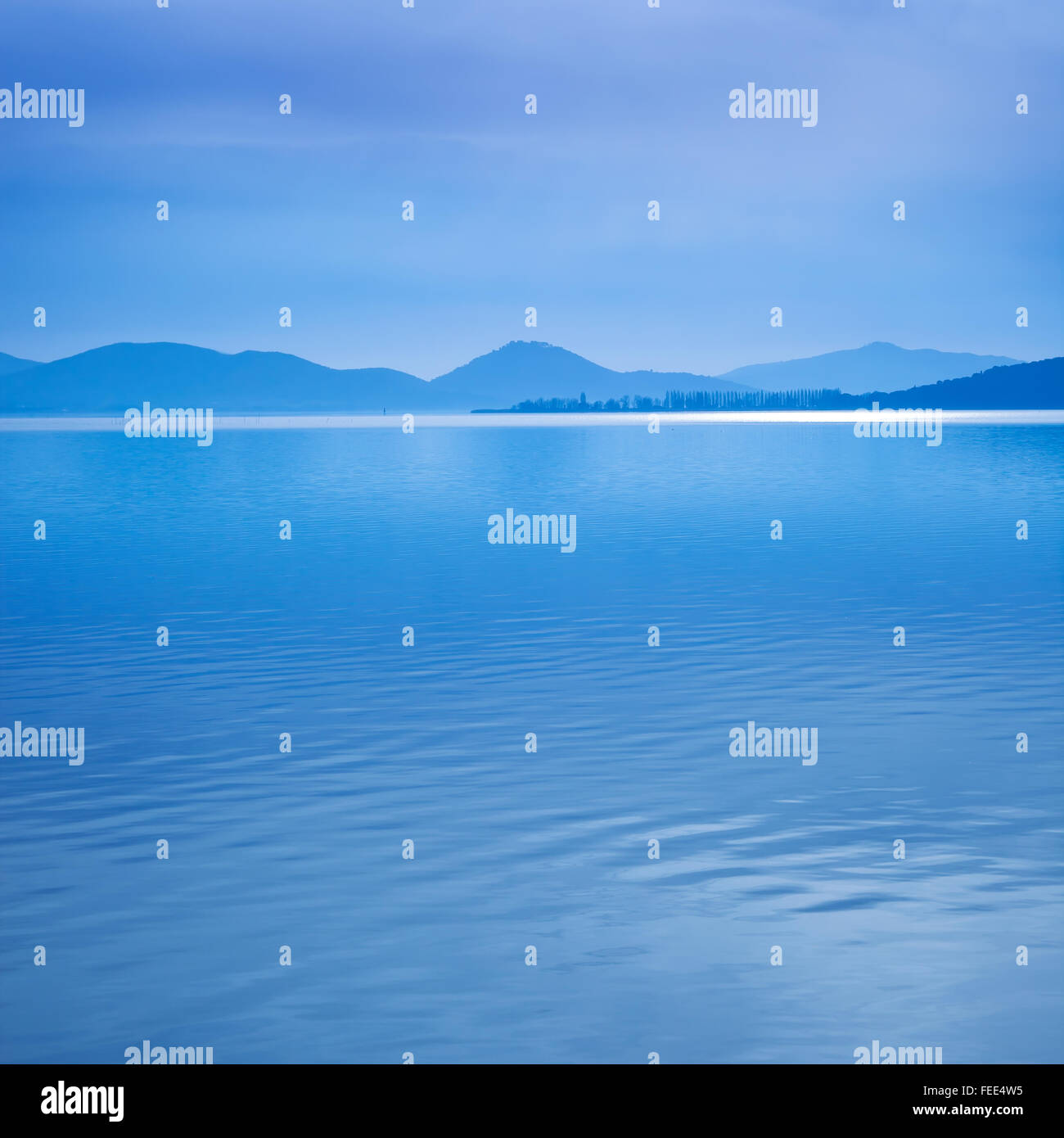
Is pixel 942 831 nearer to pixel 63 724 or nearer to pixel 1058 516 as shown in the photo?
pixel 63 724

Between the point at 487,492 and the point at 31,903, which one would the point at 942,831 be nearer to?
the point at 31,903

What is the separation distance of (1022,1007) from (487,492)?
236 ft

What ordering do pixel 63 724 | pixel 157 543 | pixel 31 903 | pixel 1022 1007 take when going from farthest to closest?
1. pixel 157 543
2. pixel 63 724
3. pixel 31 903
4. pixel 1022 1007

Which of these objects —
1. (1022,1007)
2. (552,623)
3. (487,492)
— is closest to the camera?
(1022,1007)

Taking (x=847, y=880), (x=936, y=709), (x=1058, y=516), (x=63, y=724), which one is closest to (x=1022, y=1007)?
(x=847, y=880)

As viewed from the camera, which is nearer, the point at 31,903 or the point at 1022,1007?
the point at 1022,1007

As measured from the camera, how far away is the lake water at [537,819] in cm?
1191

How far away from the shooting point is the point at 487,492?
83.1 meters

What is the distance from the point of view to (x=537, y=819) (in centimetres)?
1692

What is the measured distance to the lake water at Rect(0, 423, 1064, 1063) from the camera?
11906mm

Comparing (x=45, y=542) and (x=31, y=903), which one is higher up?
(x=45, y=542)

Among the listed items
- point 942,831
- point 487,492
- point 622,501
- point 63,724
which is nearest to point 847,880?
point 942,831
